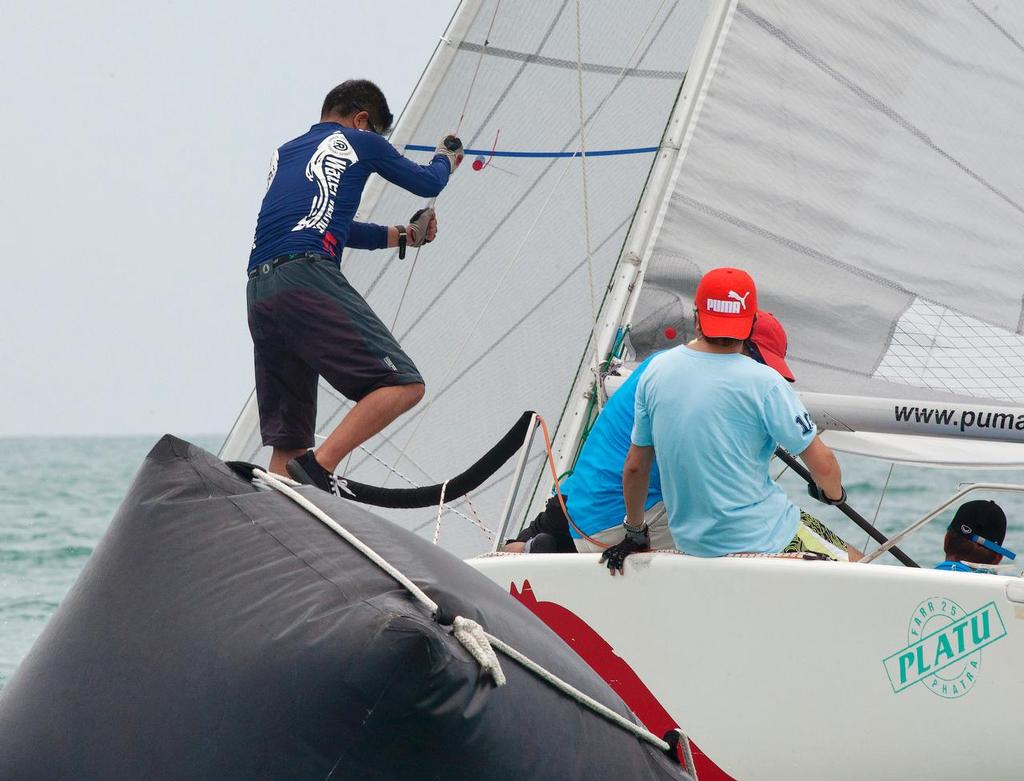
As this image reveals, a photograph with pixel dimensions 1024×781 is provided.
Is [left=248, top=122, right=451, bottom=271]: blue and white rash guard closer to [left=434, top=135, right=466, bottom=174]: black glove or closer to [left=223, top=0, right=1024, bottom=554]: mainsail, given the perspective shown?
[left=434, top=135, right=466, bottom=174]: black glove

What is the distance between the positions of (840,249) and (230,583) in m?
2.58

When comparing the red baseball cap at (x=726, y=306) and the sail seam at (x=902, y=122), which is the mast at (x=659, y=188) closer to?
the sail seam at (x=902, y=122)

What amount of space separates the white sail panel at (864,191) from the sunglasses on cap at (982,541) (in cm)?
69

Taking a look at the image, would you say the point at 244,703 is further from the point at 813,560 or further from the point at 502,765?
the point at 813,560

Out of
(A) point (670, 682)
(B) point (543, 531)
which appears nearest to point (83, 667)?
(A) point (670, 682)

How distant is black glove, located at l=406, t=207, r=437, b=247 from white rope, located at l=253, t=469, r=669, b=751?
1.83 meters

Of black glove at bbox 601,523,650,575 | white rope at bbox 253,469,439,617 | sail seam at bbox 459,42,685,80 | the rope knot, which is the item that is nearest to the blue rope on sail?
sail seam at bbox 459,42,685,80

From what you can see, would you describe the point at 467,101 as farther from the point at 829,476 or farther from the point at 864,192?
the point at 829,476

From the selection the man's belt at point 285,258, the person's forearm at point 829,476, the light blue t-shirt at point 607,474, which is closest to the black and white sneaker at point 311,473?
the man's belt at point 285,258

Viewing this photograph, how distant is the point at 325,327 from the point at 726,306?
968mm

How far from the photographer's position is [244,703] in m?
1.75

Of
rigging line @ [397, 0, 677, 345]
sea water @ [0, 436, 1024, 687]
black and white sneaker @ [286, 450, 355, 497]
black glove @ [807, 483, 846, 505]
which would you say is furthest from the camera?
sea water @ [0, 436, 1024, 687]

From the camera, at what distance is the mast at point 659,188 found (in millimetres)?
3895

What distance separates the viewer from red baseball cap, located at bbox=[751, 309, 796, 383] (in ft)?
10.6
